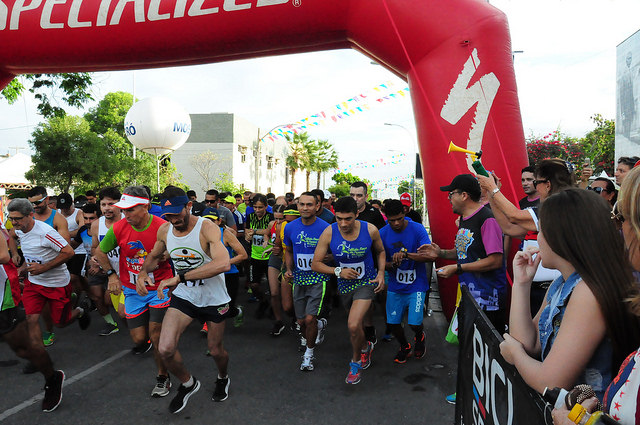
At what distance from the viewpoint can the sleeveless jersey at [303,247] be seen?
538cm


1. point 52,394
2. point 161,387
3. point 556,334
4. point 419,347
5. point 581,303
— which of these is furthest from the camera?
point 419,347

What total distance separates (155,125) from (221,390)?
1316cm

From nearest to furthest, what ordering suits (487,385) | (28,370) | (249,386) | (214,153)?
(487,385) → (249,386) → (28,370) → (214,153)

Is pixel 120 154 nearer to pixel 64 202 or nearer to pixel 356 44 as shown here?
pixel 64 202

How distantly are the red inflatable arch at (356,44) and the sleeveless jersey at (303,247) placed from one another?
178 centimetres

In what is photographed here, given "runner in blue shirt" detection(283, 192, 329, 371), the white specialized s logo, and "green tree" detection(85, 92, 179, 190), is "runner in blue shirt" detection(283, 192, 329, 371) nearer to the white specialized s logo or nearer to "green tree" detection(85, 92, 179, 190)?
the white specialized s logo

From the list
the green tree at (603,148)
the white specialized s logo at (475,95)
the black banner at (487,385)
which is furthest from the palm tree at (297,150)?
the black banner at (487,385)

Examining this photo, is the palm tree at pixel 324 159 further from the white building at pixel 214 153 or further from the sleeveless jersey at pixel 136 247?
the sleeveless jersey at pixel 136 247

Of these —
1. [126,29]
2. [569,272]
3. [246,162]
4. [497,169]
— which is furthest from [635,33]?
[246,162]

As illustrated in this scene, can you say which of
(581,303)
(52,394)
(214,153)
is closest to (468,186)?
(581,303)

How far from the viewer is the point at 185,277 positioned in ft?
12.5

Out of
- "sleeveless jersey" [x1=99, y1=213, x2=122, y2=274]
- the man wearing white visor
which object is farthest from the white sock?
"sleeveless jersey" [x1=99, y1=213, x2=122, y2=274]

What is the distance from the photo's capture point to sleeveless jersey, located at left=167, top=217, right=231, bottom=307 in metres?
4.08

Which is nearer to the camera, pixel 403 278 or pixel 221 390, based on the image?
pixel 221 390
